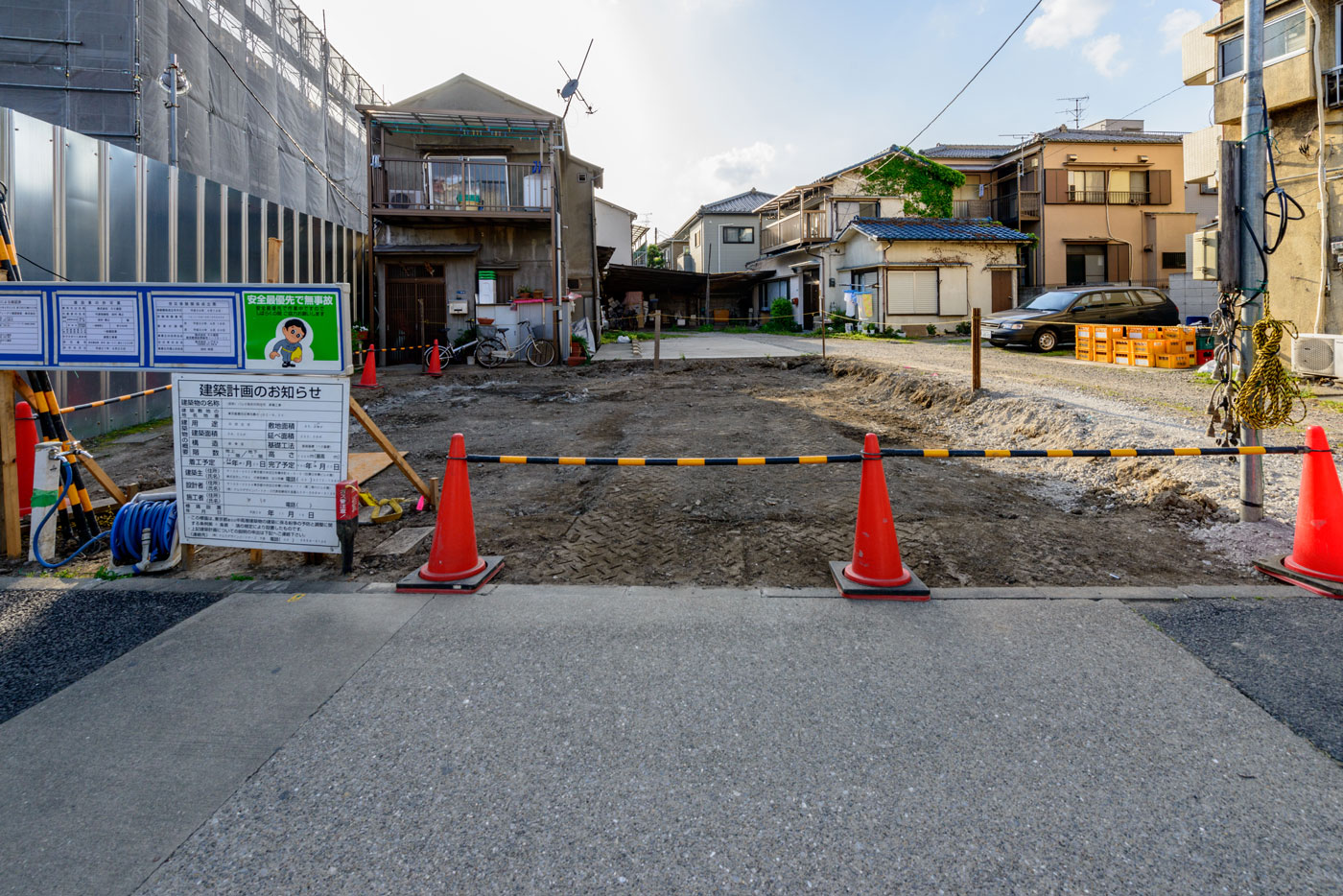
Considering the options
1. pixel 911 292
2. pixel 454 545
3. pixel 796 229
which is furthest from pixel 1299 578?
pixel 796 229

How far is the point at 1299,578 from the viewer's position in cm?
447

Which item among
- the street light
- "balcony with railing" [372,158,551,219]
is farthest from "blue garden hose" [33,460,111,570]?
"balcony with railing" [372,158,551,219]

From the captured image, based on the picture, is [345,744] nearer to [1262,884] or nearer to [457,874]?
[457,874]

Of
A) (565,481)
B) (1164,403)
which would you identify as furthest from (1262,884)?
(1164,403)

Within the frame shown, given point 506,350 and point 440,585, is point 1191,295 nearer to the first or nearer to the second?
point 506,350

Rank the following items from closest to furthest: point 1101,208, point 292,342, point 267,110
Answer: point 292,342 → point 267,110 → point 1101,208

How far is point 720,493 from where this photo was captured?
695cm

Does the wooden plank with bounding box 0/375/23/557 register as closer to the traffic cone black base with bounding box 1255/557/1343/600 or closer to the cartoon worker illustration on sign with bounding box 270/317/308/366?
the cartoon worker illustration on sign with bounding box 270/317/308/366

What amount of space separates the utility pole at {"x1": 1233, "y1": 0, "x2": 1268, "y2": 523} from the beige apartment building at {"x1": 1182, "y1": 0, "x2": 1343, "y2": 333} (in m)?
7.70

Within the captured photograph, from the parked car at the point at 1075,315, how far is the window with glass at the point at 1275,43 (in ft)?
20.2

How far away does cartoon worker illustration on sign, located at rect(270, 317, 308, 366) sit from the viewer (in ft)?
15.5

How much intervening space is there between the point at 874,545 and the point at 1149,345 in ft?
45.1

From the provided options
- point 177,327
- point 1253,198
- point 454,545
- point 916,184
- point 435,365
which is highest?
point 916,184

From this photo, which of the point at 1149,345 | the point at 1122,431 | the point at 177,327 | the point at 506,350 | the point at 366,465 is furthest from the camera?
the point at 506,350
